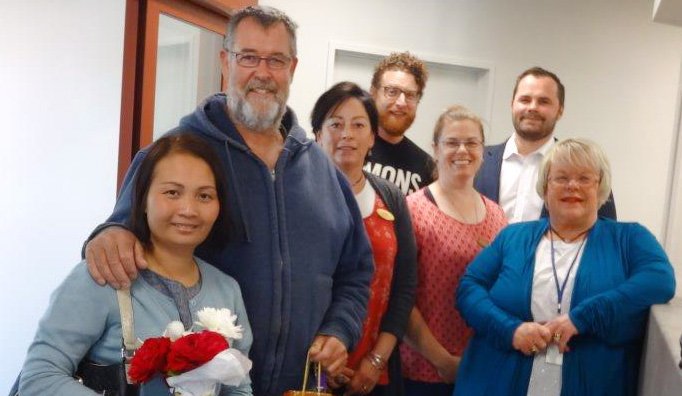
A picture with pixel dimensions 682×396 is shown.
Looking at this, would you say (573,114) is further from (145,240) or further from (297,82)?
(145,240)

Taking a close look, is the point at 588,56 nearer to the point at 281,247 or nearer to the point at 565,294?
the point at 565,294

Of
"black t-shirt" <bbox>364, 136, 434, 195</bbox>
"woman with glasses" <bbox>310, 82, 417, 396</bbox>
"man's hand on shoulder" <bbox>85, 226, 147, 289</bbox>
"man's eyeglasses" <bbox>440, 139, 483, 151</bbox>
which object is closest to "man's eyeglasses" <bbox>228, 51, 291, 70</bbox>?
"woman with glasses" <bbox>310, 82, 417, 396</bbox>

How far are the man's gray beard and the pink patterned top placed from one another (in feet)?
2.70

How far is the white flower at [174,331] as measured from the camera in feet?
4.48

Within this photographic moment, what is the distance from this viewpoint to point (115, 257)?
145 cm

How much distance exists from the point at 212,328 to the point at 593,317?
1106mm

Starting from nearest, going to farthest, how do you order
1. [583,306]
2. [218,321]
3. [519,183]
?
Answer: [218,321] → [583,306] → [519,183]

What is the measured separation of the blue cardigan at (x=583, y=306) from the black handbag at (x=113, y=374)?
112 cm

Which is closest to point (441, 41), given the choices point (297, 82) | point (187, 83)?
point (297, 82)

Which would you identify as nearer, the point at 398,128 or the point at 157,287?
the point at 157,287

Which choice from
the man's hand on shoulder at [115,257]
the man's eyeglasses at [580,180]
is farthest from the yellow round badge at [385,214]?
the man's hand on shoulder at [115,257]

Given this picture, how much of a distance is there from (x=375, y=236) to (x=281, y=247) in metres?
0.50

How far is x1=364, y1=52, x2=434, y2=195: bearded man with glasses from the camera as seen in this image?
112 inches

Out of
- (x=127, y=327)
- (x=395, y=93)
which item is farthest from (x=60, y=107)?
(x=127, y=327)
